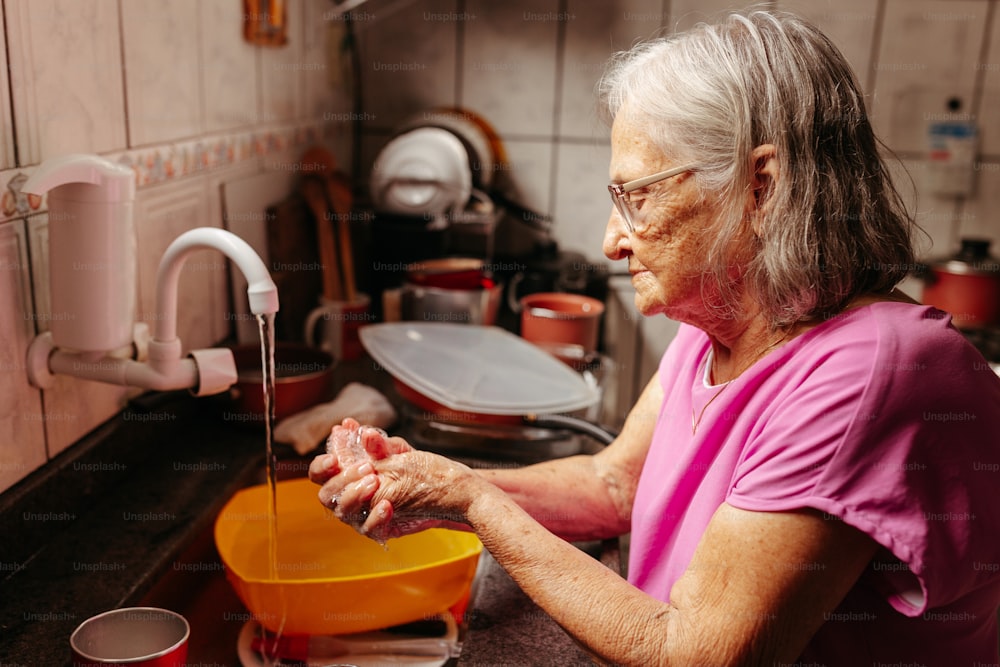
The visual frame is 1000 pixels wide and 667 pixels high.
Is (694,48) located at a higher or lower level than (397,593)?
higher

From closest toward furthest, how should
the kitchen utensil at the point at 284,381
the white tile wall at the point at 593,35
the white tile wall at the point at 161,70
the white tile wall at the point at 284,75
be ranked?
the white tile wall at the point at 161,70 → the kitchen utensil at the point at 284,381 → the white tile wall at the point at 284,75 → the white tile wall at the point at 593,35

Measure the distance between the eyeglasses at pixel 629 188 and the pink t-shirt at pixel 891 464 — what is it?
225 mm

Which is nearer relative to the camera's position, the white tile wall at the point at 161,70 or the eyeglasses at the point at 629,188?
the eyeglasses at the point at 629,188

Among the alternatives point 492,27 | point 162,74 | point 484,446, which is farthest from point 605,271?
point 162,74

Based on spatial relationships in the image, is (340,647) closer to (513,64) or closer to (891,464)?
(891,464)

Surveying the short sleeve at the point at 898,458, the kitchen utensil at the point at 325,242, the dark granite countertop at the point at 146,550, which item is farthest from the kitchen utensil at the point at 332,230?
the short sleeve at the point at 898,458

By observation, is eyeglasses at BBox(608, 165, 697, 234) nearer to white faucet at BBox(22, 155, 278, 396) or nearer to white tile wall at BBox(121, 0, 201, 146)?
white faucet at BBox(22, 155, 278, 396)

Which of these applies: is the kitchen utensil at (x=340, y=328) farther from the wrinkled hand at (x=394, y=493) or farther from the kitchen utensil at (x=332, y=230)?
the wrinkled hand at (x=394, y=493)

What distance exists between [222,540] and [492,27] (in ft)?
6.43

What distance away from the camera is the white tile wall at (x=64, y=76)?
110 cm

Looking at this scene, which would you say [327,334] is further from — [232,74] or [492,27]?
[492,27]

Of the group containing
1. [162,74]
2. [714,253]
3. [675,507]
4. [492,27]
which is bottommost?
[675,507]

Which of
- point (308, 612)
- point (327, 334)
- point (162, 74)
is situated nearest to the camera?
point (308, 612)

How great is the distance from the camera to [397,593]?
1.08 meters
